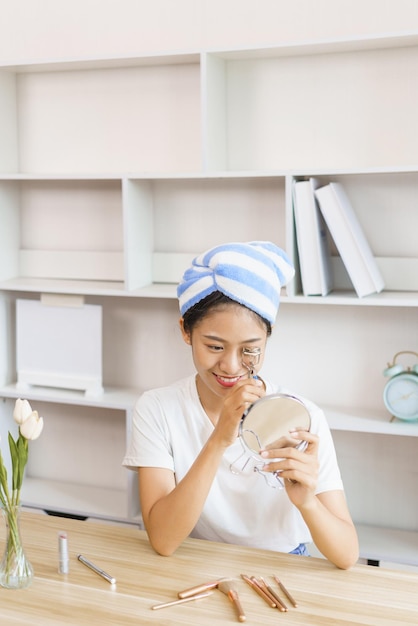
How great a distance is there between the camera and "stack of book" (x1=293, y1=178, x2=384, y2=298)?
2.17 metres

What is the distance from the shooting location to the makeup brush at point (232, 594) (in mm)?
1157

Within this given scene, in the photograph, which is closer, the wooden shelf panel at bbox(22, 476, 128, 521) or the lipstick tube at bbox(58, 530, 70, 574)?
the lipstick tube at bbox(58, 530, 70, 574)

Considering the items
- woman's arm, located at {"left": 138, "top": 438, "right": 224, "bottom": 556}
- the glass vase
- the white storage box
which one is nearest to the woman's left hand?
woman's arm, located at {"left": 138, "top": 438, "right": 224, "bottom": 556}

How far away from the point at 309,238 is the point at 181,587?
118 centimetres

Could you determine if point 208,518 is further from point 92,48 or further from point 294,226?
point 92,48

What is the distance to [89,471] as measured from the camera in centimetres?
275

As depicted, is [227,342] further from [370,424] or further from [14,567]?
[370,424]

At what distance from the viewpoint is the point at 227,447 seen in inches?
55.7

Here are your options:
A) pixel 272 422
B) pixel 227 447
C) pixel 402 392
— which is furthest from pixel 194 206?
pixel 272 422

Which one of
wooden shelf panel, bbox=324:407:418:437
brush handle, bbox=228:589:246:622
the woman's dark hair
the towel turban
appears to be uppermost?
the towel turban

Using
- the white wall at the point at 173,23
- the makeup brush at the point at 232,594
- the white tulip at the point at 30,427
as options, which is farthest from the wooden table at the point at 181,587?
the white wall at the point at 173,23

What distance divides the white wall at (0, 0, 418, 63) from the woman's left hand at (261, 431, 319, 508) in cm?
130

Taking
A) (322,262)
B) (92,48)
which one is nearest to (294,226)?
(322,262)

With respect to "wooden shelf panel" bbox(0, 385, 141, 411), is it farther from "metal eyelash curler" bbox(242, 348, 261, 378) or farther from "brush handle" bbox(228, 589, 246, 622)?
"brush handle" bbox(228, 589, 246, 622)
